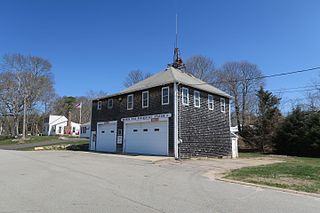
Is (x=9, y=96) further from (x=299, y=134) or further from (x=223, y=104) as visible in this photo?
(x=299, y=134)

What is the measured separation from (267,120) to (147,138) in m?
20.0

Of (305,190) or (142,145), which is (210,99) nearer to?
(142,145)

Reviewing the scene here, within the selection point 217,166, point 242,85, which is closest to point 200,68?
point 242,85

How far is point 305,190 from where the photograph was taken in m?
8.34

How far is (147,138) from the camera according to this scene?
22312mm

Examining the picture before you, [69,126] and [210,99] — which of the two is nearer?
[210,99]

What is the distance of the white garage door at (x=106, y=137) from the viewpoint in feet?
85.5

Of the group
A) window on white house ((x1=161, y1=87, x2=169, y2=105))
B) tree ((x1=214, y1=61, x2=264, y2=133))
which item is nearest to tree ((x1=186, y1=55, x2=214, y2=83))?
tree ((x1=214, y1=61, x2=264, y2=133))

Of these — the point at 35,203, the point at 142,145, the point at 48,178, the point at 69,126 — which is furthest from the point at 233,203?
the point at 69,126

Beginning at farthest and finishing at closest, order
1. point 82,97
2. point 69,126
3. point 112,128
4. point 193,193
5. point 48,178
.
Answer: point 82,97 → point 69,126 → point 112,128 → point 48,178 → point 193,193

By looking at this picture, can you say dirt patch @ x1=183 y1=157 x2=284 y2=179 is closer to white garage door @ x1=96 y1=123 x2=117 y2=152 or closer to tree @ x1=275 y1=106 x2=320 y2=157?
white garage door @ x1=96 y1=123 x2=117 y2=152

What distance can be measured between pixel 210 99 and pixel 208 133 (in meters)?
3.08

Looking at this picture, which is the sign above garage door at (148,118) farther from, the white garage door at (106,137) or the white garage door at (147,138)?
the white garage door at (106,137)

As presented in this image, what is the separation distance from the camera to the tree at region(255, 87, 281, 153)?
35.3 meters
